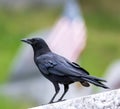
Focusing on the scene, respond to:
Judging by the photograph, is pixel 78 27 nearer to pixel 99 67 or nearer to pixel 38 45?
pixel 99 67

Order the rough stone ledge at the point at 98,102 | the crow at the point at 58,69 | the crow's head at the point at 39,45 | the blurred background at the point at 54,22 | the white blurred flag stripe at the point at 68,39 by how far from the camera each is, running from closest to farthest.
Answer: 1. the rough stone ledge at the point at 98,102
2. the crow at the point at 58,69
3. the crow's head at the point at 39,45
4. the white blurred flag stripe at the point at 68,39
5. the blurred background at the point at 54,22

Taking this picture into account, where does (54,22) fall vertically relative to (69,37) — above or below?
below

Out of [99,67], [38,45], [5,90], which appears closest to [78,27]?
[99,67]

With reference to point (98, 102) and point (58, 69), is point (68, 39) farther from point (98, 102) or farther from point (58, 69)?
point (98, 102)

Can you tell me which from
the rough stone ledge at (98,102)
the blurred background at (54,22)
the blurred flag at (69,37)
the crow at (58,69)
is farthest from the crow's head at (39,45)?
the blurred background at (54,22)

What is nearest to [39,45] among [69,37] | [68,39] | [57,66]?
[57,66]

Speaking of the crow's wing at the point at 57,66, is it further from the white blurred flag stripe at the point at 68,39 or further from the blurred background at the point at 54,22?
the blurred background at the point at 54,22
